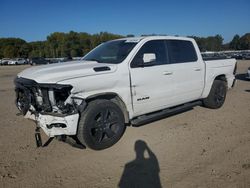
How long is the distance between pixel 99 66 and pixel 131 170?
1883mm

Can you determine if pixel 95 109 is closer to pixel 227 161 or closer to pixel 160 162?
pixel 160 162

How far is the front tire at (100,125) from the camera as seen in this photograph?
410 cm

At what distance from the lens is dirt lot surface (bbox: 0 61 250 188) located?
3.39 m

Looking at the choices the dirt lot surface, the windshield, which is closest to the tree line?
the windshield

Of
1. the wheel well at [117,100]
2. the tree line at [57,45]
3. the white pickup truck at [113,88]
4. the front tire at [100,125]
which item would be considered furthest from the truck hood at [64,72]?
the tree line at [57,45]

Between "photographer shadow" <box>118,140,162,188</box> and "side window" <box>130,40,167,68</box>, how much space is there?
171cm

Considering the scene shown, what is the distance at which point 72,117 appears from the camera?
3.91 meters

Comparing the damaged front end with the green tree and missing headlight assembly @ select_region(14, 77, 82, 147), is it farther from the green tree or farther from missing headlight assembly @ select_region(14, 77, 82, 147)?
the green tree

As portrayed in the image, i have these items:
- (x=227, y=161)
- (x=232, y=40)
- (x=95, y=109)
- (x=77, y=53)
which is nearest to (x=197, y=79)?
(x=227, y=161)

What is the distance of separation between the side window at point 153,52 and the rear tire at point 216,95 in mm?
2205

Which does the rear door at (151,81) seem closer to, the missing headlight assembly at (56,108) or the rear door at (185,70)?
the rear door at (185,70)

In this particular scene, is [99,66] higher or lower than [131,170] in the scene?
higher

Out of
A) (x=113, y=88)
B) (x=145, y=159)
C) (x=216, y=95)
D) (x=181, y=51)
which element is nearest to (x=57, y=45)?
(x=216, y=95)

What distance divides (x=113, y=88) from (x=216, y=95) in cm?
373
